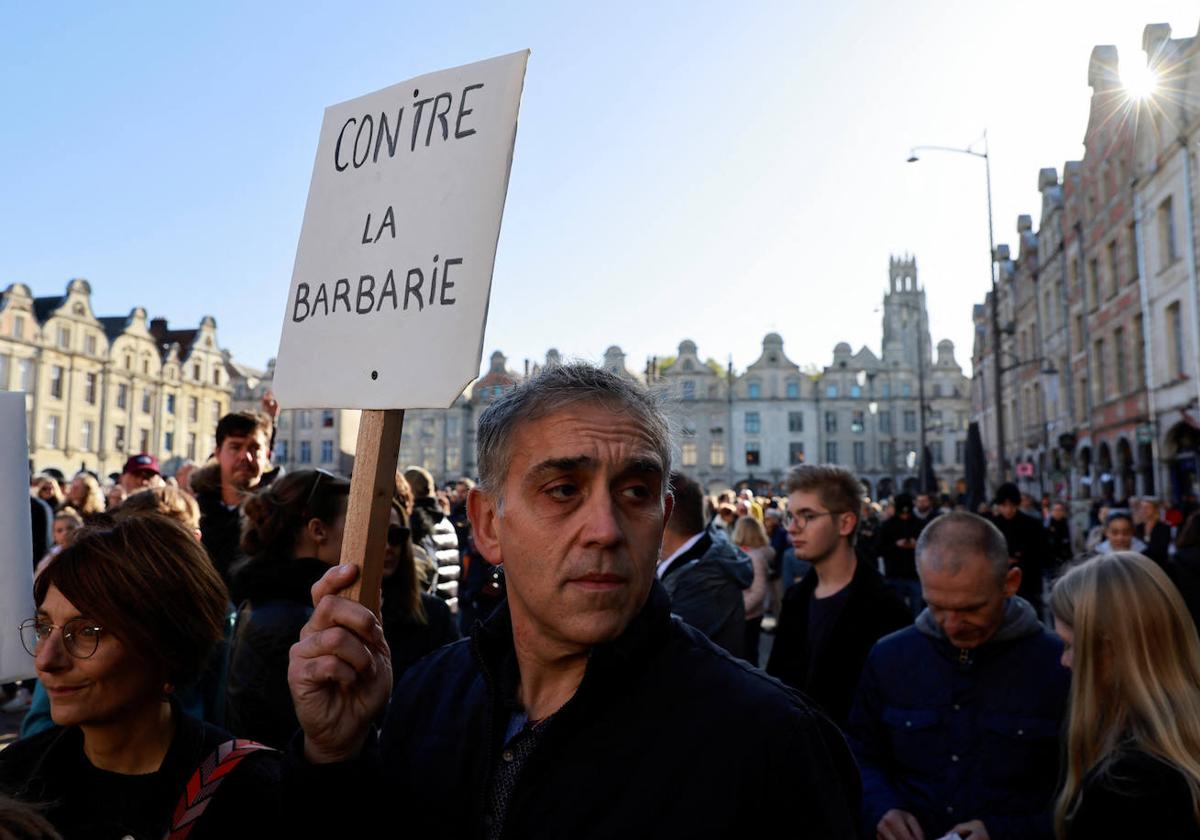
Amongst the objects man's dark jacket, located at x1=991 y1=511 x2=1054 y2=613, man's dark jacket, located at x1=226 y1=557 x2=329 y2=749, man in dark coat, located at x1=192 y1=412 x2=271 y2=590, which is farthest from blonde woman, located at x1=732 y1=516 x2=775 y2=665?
man's dark jacket, located at x1=226 y1=557 x2=329 y2=749

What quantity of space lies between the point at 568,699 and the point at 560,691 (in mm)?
55

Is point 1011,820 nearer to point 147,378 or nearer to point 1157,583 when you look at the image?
point 1157,583

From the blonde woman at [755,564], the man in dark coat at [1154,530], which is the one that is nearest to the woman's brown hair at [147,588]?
the blonde woman at [755,564]

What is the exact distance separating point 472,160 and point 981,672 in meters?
2.44

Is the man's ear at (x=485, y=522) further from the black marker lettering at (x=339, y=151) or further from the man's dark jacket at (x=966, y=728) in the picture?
the man's dark jacket at (x=966, y=728)

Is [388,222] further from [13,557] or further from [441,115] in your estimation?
[13,557]

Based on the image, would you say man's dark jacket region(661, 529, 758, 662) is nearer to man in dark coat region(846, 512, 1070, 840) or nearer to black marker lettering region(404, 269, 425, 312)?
man in dark coat region(846, 512, 1070, 840)

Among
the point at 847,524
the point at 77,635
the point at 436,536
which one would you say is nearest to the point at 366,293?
the point at 77,635

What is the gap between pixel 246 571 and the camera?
3229 mm

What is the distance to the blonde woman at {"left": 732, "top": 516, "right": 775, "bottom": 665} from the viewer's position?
7977 millimetres

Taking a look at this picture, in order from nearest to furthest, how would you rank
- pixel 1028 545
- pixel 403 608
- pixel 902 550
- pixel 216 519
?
pixel 403 608 < pixel 216 519 < pixel 1028 545 < pixel 902 550

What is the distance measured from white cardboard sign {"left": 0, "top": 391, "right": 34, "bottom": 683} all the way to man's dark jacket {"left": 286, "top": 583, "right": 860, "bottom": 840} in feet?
3.47

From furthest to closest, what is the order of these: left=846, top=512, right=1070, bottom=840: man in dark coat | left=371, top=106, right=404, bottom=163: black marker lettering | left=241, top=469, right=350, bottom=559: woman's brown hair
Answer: left=241, top=469, right=350, bottom=559: woman's brown hair, left=846, top=512, right=1070, bottom=840: man in dark coat, left=371, top=106, right=404, bottom=163: black marker lettering

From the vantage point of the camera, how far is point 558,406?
182 centimetres
